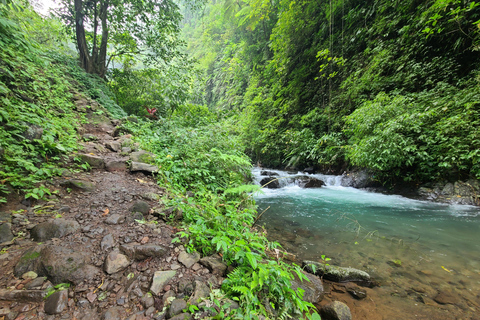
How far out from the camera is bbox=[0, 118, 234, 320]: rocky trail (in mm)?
1380

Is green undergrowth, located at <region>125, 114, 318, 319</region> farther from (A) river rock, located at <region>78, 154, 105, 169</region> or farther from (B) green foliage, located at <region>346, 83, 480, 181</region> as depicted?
(B) green foliage, located at <region>346, 83, 480, 181</region>

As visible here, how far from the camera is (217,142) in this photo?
5602 mm

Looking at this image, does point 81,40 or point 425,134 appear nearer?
point 425,134

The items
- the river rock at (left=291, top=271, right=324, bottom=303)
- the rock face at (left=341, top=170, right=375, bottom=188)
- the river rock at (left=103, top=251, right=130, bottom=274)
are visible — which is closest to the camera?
the river rock at (left=103, top=251, right=130, bottom=274)

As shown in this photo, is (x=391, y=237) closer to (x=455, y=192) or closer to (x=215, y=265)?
(x=455, y=192)

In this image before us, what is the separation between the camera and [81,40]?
28.3 ft

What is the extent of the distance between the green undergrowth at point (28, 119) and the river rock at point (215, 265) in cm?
214

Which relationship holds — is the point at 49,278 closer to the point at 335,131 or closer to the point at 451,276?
the point at 451,276

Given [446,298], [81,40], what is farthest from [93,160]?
[81,40]

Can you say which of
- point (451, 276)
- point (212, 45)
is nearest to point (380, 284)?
point (451, 276)

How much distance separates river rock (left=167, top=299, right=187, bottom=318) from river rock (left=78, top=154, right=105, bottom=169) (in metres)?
3.26

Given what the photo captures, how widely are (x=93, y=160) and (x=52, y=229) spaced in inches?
81.0

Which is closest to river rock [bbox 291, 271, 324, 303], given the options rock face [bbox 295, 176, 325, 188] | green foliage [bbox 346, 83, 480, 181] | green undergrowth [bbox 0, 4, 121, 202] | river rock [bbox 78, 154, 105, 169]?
green undergrowth [bbox 0, 4, 121, 202]

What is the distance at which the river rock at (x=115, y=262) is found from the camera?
1676mm
